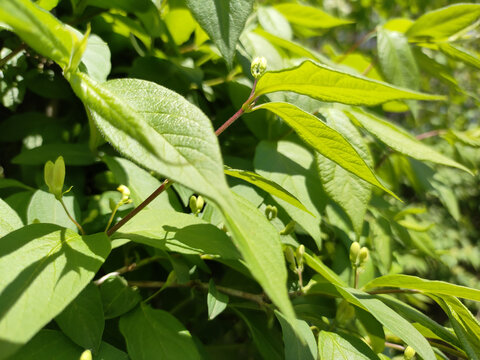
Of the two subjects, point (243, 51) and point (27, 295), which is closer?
point (27, 295)

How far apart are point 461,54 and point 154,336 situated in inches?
28.7

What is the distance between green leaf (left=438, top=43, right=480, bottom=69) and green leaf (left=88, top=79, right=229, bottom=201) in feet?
2.09

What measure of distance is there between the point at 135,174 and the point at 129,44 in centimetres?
28

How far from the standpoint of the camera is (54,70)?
796mm

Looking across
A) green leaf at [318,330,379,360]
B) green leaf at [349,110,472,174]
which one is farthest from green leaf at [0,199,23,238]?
green leaf at [349,110,472,174]

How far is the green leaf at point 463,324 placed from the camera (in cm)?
56

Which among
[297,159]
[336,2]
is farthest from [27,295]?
[336,2]

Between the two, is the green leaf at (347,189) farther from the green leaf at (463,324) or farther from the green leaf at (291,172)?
the green leaf at (463,324)

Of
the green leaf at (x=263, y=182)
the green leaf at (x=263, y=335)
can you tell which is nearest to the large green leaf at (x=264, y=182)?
the green leaf at (x=263, y=182)

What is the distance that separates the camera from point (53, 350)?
0.46m

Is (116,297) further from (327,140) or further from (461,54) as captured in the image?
(461,54)

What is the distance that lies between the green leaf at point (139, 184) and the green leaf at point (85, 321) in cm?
15

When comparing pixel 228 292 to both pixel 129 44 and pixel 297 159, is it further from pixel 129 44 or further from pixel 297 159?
pixel 129 44

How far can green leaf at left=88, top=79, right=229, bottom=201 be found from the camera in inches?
12.7
